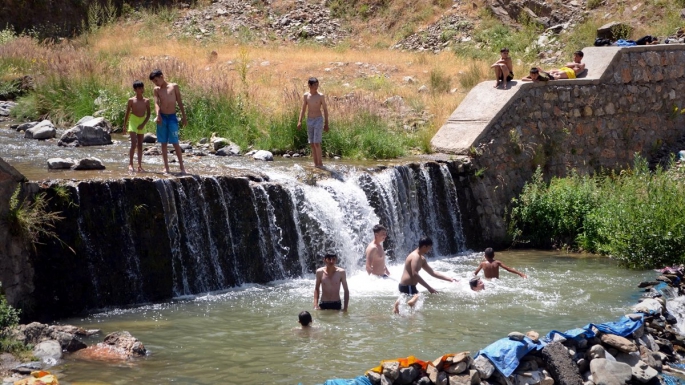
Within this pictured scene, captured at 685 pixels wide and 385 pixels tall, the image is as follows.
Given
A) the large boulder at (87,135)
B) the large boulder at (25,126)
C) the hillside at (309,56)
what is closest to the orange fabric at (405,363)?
the hillside at (309,56)

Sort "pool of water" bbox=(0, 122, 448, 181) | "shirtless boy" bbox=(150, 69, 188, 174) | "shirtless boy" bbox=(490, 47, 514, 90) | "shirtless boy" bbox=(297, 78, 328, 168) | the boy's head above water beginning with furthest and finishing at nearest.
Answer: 1. "shirtless boy" bbox=(490, 47, 514, 90)
2. "shirtless boy" bbox=(297, 78, 328, 168)
3. "shirtless boy" bbox=(150, 69, 188, 174)
4. "pool of water" bbox=(0, 122, 448, 181)
5. the boy's head above water

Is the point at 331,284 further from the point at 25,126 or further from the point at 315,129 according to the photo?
the point at 25,126

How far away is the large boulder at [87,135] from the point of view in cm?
1636

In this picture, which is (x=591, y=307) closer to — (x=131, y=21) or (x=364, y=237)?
(x=364, y=237)

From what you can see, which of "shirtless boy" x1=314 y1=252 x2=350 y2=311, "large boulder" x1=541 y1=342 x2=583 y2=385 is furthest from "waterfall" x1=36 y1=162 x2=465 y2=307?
"large boulder" x1=541 y1=342 x2=583 y2=385

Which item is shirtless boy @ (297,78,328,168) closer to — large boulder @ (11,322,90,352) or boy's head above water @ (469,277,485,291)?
boy's head above water @ (469,277,485,291)

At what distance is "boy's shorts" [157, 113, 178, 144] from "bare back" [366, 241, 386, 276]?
3395mm

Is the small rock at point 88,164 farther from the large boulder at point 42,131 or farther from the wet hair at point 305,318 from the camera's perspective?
the wet hair at point 305,318

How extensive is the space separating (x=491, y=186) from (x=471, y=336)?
7.11m

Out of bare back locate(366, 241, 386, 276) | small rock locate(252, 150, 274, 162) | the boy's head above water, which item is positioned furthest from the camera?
small rock locate(252, 150, 274, 162)

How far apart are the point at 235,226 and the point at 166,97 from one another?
7.03 feet

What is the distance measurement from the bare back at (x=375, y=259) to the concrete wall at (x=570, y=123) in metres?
4.46

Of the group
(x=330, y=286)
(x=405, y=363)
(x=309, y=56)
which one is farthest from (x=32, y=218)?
(x=309, y=56)

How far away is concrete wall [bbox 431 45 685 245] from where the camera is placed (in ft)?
54.9
